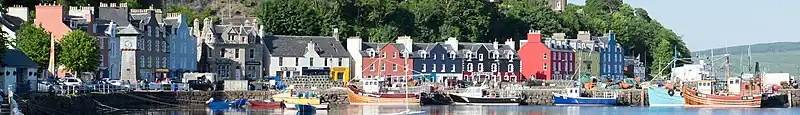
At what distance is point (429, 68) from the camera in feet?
A: 356

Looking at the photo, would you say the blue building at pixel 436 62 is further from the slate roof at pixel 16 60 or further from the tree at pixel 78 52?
the slate roof at pixel 16 60

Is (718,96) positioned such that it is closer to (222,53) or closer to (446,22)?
(222,53)

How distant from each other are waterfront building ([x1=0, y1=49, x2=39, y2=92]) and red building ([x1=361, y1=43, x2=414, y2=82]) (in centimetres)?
4501

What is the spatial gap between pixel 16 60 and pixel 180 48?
1262 inches

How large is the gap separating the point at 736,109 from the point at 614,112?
28.0 ft

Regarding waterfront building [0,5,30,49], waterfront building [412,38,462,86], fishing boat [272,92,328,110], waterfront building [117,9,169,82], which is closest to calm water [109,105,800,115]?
fishing boat [272,92,328,110]

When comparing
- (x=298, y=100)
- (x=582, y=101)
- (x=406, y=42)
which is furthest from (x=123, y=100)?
(x=406, y=42)

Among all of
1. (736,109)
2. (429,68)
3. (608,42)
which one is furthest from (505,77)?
(736,109)

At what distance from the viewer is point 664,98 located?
3452 inches

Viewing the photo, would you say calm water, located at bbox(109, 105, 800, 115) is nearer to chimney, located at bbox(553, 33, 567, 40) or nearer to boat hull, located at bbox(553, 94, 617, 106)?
boat hull, located at bbox(553, 94, 617, 106)

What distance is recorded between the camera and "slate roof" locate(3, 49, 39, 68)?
5732cm

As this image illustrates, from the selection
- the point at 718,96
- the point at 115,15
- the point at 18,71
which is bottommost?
the point at 718,96

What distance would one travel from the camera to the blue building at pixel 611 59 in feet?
400

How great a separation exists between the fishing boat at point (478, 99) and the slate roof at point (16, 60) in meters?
32.7
